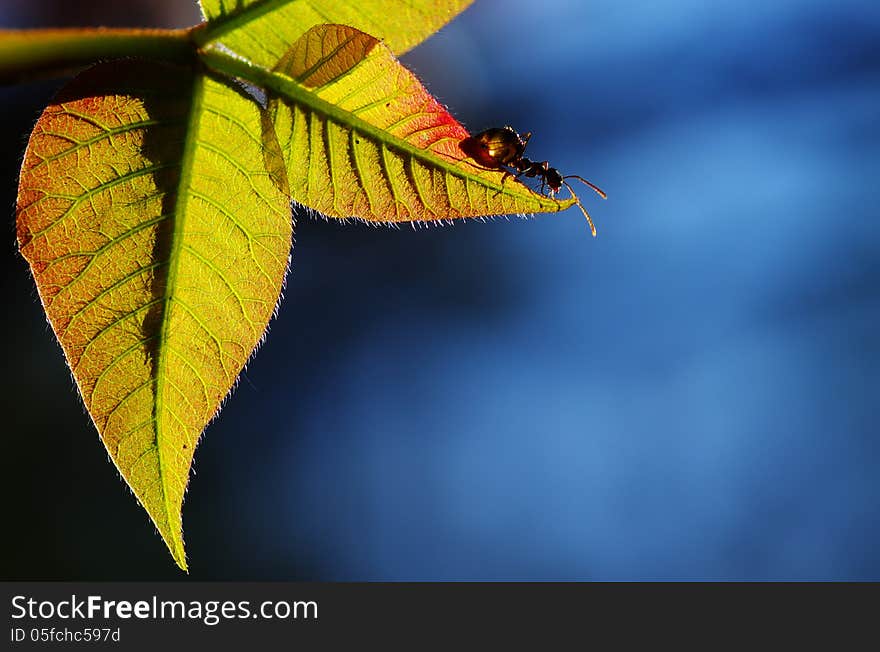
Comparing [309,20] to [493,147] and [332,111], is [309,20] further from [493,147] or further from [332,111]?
[493,147]

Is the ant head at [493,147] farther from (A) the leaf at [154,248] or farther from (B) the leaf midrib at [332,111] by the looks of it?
(A) the leaf at [154,248]

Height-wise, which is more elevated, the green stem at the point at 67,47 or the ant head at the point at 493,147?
the ant head at the point at 493,147

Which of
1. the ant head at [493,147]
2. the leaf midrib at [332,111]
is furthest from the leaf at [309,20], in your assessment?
the ant head at [493,147]

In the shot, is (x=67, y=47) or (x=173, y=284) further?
(x=173, y=284)

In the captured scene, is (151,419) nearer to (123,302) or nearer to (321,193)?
(123,302)

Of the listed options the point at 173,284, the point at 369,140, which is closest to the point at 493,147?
the point at 369,140
